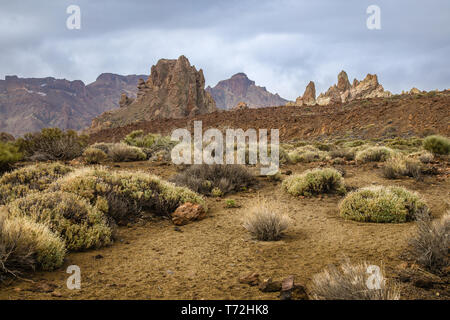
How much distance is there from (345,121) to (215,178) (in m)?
23.2

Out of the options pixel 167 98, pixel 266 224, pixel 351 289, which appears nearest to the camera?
pixel 351 289

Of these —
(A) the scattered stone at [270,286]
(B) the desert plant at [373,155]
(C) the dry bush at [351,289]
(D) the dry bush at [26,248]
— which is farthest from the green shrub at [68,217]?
(B) the desert plant at [373,155]

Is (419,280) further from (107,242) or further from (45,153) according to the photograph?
(45,153)

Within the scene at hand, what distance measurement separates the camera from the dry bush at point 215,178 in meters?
8.41

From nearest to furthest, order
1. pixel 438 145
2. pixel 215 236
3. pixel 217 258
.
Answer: pixel 217 258 < pixel 215 236 < pixel 438 145

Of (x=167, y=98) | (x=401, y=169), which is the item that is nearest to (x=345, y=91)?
(x=167, y=98)

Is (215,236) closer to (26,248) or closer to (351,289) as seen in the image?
(26,248)

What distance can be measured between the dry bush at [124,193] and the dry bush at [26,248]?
5.78ft

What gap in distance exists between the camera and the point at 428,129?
69.9ft

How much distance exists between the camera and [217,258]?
13.3 ft

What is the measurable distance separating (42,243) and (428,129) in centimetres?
2513

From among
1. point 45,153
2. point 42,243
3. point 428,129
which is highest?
point 428,129

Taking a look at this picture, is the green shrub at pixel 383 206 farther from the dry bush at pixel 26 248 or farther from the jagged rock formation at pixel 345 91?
the jagged rock formation at pixel 345 91
